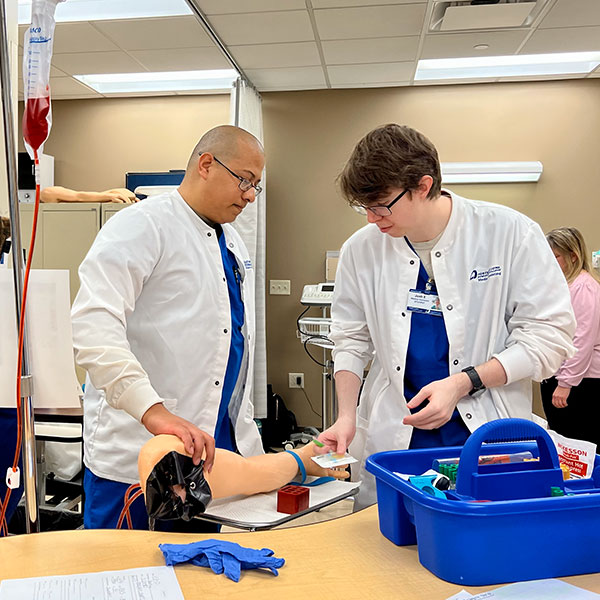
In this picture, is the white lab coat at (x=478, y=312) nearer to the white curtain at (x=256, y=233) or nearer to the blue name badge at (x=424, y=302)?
the blue name badge at (x=424, y=302)

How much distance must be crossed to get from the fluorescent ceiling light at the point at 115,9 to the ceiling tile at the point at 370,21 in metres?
0.83

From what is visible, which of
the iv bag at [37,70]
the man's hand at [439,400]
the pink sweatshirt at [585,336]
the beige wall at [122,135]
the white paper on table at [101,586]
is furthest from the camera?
the beige wall at [122,135]

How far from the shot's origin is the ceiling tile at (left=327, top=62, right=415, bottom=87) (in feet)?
15.5

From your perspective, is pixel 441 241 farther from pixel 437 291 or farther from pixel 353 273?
pixel 353 273

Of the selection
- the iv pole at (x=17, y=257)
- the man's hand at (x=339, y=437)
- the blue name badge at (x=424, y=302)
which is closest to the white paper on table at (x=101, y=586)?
the iv pole at (x=17, y=257)

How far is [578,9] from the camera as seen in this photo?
3.74 meters

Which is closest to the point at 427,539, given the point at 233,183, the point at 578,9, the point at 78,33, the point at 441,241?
the point at 441,241

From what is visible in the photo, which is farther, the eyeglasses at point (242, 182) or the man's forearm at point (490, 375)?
the eyeglasses at point (242, 182)

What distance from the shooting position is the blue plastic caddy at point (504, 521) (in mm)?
980

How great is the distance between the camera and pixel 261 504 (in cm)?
147

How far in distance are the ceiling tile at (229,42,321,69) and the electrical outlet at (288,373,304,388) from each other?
2.46 metres

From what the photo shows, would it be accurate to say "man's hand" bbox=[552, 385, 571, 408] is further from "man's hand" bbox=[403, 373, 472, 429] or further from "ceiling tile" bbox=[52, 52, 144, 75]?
"ceiling tile" bbox=[52, 52, 144, 75]

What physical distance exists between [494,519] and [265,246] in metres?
4.49

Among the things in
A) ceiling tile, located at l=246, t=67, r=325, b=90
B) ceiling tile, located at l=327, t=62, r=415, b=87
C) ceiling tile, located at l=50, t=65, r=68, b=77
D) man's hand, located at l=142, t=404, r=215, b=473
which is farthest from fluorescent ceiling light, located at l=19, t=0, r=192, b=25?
man's hand, located at l=142, t=404, r=215, b=473
